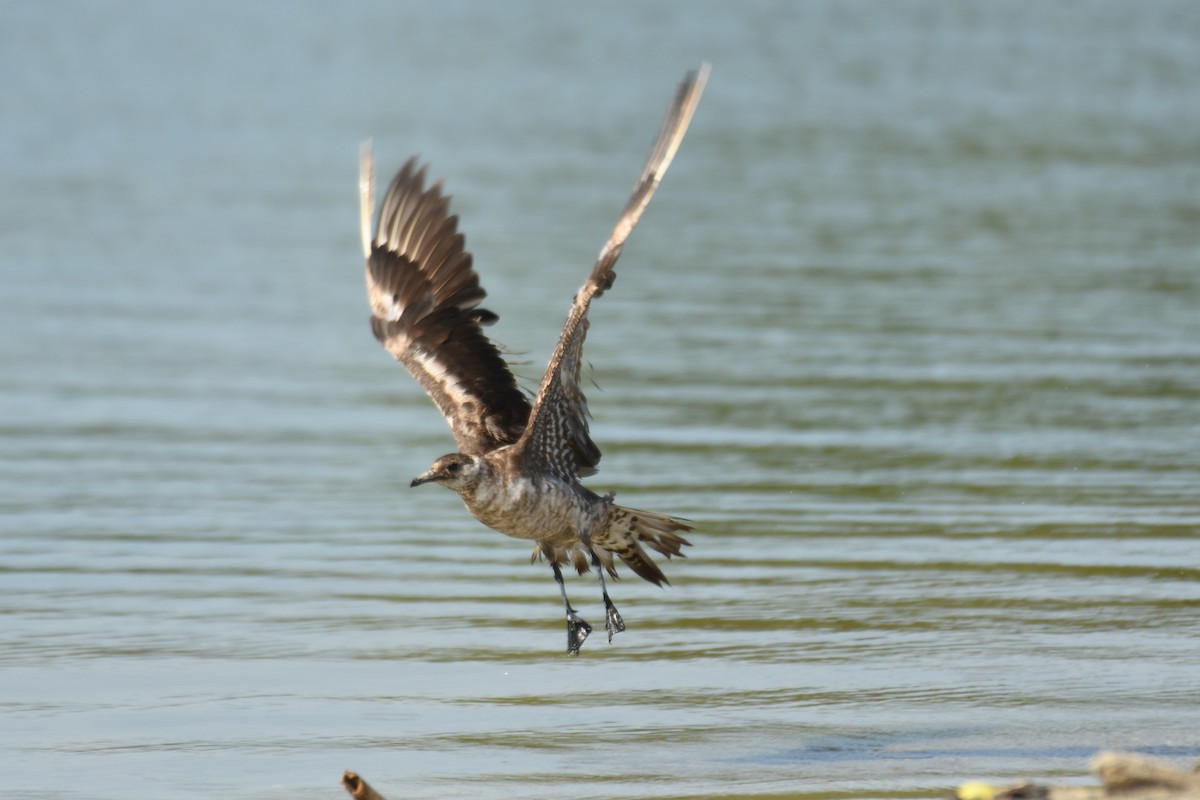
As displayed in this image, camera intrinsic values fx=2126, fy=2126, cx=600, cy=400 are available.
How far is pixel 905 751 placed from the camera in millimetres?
8094

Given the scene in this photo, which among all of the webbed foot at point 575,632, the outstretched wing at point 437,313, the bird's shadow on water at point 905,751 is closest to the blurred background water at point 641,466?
the bird's shadow on water at point 905,751

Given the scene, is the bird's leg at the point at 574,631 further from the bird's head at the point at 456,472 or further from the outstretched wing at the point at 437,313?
the outstretched wing at the point at 437,313

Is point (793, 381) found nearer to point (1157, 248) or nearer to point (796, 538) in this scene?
point (796, 538)

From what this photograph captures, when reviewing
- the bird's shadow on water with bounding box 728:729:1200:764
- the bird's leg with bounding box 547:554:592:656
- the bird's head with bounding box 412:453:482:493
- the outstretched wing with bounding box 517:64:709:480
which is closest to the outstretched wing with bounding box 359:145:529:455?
the outstretched wing with bounding box 517:64:709:480

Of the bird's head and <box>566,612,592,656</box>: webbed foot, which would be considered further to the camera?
Result: <box>566,612,592,656</box>: webbed foot

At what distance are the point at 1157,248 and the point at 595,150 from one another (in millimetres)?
9992

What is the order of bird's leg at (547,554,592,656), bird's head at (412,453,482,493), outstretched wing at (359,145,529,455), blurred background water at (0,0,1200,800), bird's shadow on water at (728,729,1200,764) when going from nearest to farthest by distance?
bird's shadow on water at (728,729,1200,764)
blurred background water at (0,0,1200,800)
bird's head at (412,453,482,493)
bird's leg at (547,554,592,656)
outstretched wing at (359,145,529,455)

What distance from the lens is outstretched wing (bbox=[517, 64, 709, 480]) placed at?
8.83 m

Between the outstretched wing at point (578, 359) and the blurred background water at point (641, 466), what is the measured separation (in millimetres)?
909

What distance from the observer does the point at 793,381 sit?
50.1 ft

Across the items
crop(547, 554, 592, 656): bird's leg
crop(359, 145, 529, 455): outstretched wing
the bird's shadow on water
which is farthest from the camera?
crop(359, 145, 529, 455): outstretched wing

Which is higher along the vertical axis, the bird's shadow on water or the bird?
the bird

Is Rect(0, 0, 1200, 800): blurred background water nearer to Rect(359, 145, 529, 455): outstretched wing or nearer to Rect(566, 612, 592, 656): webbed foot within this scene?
Rect(566, 612, 592, 656): webbed foot

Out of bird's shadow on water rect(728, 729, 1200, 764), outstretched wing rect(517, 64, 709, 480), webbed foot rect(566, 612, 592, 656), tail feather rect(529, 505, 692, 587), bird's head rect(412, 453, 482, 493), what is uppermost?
outstretched wing rect(517, 64, 709, 480)
